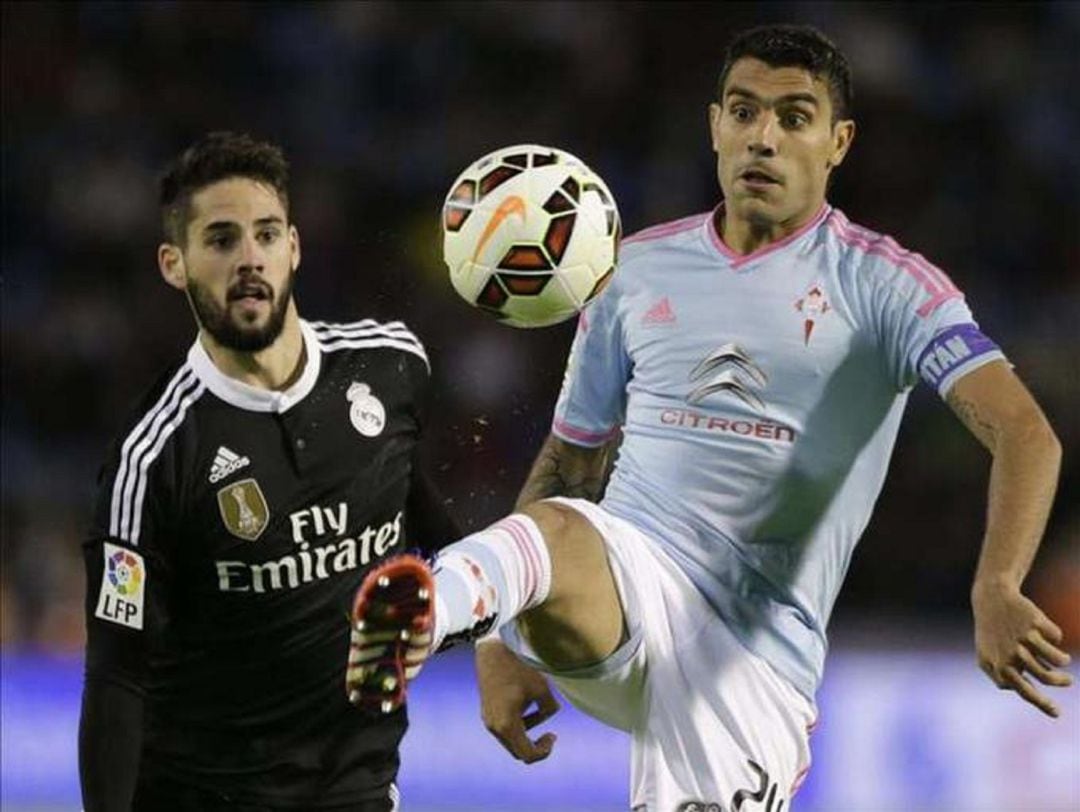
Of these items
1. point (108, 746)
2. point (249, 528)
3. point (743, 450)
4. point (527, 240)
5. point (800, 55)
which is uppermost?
point (800, 55)

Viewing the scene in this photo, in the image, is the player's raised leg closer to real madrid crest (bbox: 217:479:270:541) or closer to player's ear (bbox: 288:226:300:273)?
real madrid crest (bbox: 217:479:270:541)

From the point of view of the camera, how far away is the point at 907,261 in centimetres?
476

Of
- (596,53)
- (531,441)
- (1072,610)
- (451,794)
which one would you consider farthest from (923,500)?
(531,441)

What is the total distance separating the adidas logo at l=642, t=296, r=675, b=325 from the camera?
16.2 ft

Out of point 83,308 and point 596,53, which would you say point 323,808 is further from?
point 596,53

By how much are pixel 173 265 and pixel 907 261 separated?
5.26 ft

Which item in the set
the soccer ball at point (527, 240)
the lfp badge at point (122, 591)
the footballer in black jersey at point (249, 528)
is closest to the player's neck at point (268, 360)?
the footballer in black jersey at point (249, 528)

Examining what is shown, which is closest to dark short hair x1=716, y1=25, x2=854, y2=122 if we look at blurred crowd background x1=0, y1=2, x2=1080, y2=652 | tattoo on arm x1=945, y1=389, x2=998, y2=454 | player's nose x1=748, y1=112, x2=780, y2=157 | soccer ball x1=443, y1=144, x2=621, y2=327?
player's nose x1=748, y1=112, x2=780, y2=157

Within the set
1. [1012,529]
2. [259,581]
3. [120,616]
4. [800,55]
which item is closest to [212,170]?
[259,581]

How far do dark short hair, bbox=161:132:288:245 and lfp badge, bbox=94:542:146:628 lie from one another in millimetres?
738

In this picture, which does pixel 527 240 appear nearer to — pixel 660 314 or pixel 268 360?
pixel 660 314

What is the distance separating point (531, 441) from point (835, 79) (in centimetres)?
128

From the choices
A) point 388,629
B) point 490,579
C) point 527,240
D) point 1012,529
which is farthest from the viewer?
point 527,240

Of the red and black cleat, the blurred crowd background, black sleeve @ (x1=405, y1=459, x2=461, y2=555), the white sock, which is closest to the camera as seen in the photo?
the red and black cleat
